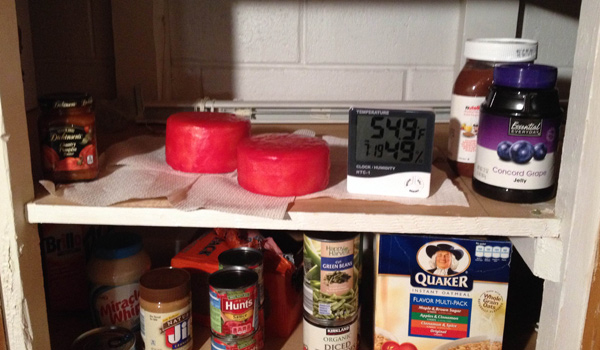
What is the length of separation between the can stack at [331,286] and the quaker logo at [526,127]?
0.82ft

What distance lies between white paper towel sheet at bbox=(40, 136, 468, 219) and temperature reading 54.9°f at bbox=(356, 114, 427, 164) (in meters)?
0.05

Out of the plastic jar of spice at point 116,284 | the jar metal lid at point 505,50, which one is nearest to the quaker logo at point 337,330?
the plastic jar of spice at point 116,284

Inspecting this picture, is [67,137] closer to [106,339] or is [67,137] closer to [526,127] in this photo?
[106,339]

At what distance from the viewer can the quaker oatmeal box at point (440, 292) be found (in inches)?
29.8

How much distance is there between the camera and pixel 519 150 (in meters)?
0.67

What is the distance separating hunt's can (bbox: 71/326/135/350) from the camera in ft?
2.65

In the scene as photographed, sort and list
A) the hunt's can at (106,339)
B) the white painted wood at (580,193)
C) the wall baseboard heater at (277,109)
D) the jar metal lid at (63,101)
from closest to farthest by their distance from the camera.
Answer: the white painted wood at (580,193) → the jar metal lid at (63,101) → the hunt's can at (106,339) → the wall baseboard heater at (277,109)

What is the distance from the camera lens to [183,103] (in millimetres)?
1094

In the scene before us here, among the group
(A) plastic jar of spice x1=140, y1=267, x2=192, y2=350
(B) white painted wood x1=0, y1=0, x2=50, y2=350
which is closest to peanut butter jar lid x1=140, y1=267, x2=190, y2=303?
(A) plastic jar of spice x1=140, y1=267, x2=192, y2=350

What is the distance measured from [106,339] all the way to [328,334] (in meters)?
0.33

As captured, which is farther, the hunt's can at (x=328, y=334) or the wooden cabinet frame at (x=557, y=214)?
the hunt's can at (x=328, y=334)

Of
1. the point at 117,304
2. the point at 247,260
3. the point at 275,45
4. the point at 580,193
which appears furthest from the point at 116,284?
the point at 580,193

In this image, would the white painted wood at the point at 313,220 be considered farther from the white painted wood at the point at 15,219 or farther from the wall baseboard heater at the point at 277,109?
the wall baseboard heater at the point at 277,109

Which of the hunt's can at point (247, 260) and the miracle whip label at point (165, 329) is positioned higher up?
the hunt's can at point (247, 260)
